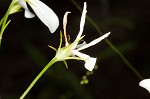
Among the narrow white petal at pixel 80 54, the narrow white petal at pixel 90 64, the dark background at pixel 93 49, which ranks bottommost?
the dark background at pixel 93 49

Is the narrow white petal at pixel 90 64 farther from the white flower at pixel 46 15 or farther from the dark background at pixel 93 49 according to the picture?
the dark background at pixel 93 49

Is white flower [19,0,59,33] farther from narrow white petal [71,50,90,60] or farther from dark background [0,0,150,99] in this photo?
dark background [0,0,150,99]

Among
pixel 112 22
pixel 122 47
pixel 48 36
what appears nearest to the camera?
pixel 122 47

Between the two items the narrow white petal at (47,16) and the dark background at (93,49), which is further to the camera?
the dark background at (93,49)

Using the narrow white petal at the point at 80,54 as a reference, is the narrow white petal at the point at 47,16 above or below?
above

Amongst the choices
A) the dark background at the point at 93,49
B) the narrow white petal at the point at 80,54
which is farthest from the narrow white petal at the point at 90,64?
the dark background at the point at 93,49

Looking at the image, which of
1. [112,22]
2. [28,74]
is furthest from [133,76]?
[28,74]

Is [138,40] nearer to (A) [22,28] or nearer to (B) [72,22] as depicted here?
(B) [72,22]
